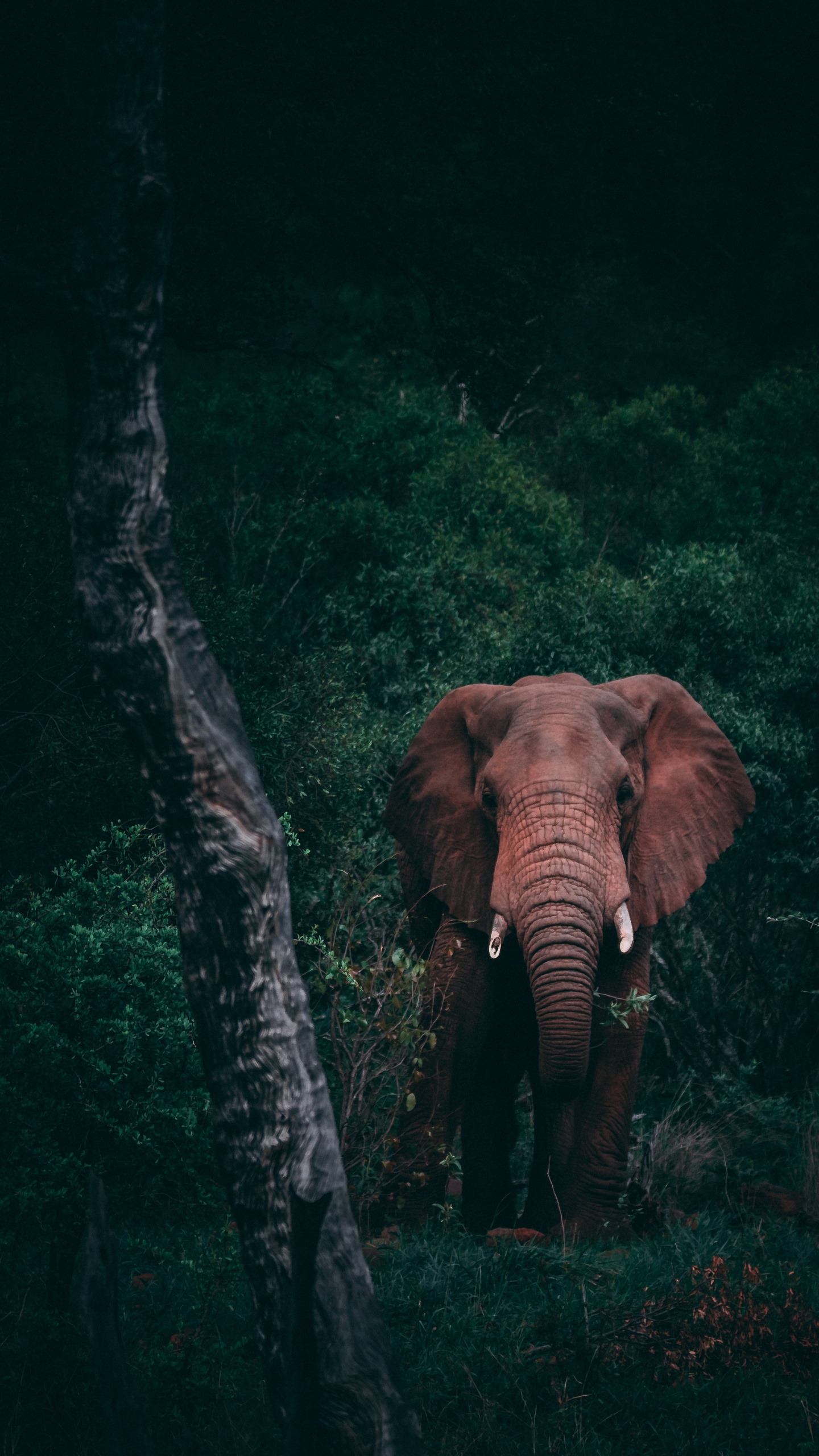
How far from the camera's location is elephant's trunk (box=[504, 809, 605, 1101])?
6023mm

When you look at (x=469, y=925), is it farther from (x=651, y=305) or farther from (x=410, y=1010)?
(x=651, y=305)

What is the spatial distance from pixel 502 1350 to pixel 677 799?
3.47m

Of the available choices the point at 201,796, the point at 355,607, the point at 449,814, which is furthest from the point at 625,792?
the point at 355,607

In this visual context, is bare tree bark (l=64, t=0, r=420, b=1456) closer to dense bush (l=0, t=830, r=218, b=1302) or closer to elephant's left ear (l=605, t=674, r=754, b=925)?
dense bush (l=0, t=830, r=218, b=1302)

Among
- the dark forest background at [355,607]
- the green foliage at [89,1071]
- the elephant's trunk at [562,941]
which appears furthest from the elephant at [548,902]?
the green foliage at [89,1071]

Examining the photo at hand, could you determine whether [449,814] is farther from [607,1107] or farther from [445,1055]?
[607,1107]

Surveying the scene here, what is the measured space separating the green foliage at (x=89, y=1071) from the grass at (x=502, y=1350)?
412mm

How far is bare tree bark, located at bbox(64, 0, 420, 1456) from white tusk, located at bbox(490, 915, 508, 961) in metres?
2.38

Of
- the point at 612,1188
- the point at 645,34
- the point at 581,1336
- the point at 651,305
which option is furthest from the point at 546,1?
the point at 651,305

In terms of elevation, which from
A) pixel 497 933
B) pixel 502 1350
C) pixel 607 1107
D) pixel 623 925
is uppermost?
pixel 623 925

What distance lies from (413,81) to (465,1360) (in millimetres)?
7637

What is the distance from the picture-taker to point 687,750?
7637 millimetres

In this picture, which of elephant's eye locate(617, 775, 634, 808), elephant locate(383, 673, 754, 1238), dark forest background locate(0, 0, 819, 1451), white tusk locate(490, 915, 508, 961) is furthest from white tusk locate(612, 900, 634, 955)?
dark forest background locate(0, 0, 819, 1451)

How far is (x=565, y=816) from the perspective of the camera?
6.43 metres
